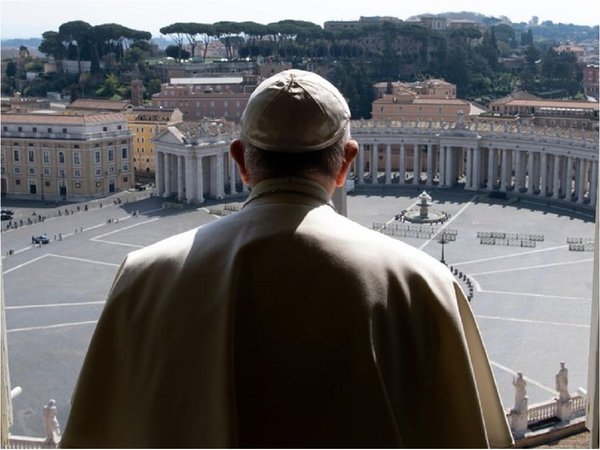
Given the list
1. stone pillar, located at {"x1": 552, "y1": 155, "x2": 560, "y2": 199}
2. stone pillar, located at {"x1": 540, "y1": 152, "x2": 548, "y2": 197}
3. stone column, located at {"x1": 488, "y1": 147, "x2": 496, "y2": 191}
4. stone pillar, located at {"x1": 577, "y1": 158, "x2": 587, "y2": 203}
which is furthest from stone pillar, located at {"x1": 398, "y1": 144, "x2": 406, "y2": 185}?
stone pillar, located at {"x1": 577, "y1": 158, "x2": 587, "y2": 203}

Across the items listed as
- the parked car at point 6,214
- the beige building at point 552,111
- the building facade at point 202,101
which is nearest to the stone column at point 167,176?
the parked car at point 6,214

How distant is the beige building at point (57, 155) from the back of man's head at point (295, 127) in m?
29.6

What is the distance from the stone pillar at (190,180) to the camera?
1186 inches

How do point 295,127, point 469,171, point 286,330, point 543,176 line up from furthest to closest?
1. point 469,171
2. point 543,176
3. point 295,127
4. point 286,330

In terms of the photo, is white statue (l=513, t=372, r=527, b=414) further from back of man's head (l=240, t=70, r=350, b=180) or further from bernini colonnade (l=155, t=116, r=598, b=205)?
bernini colonnade (l=155, t=116, r=598, b=205)

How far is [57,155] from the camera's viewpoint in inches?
1214

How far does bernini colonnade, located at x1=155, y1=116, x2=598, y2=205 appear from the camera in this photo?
29.7 meters

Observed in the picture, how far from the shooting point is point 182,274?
5.18 ft

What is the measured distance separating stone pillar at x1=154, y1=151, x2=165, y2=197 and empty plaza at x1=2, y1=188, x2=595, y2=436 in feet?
2.74

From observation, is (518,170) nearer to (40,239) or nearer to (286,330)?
(40,239)

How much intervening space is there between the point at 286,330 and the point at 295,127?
1.11 feet

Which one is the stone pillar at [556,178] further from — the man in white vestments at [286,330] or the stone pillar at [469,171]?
the man in white vestments at [286,330]

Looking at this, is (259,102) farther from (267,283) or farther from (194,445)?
Answer: (194,445)

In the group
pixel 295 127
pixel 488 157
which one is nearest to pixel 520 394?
pixel 295 127
